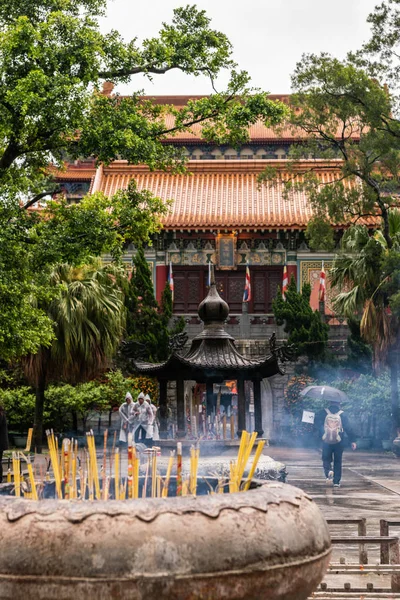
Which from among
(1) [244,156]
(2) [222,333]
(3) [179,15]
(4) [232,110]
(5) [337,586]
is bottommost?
(5) [337,586]

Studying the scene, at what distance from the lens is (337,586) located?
666 centimetres

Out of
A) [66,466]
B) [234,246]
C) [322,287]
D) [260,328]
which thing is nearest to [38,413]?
[260,328]

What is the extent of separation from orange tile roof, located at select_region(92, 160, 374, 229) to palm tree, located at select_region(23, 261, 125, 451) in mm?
10150

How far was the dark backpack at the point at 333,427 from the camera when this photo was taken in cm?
1470

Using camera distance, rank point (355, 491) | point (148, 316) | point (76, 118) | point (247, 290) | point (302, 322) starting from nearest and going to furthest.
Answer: point (76, 118) → point (355, 491) → point (148, 316) → point (302, 322) → point (247, 290)

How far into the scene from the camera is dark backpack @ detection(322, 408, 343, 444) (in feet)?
48.2

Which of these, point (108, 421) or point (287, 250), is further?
point (287, 250)

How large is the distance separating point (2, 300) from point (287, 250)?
2153cm

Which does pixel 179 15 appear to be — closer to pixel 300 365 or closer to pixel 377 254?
pixel 377 254

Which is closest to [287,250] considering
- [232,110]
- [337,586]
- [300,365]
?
[300,365]

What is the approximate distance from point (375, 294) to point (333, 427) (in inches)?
389

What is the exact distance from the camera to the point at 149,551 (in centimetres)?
367

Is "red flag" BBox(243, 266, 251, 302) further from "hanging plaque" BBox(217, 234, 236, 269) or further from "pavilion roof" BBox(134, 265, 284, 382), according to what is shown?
"pavilion roof" BBox(134, 265, 284, 382)

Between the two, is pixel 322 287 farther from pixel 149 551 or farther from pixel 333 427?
pixel 149 551
